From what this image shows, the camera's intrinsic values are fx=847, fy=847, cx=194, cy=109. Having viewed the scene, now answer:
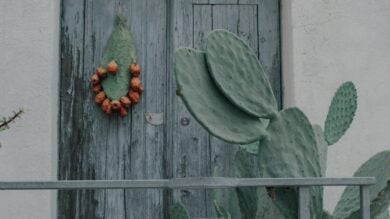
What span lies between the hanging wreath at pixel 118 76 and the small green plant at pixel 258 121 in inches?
70.4

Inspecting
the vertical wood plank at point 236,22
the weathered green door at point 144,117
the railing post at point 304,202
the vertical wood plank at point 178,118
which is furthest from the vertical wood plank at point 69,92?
the railing post at point 304,202

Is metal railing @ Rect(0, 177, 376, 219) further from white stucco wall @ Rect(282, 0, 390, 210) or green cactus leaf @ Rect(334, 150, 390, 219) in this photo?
white stucco wall @ Rect(282, 0, 390, 210)

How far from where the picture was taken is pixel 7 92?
3957 millimetres

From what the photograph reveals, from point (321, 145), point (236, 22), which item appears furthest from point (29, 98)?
point (321, 145)

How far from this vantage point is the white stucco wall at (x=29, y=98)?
389cm

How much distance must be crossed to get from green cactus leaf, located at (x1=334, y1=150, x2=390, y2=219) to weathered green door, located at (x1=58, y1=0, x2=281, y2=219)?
1.71 metres

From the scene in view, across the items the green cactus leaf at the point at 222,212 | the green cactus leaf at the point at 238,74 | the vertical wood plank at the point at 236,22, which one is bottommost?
the green cactus leaf at the point at 222,212

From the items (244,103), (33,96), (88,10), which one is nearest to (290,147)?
(244,103)

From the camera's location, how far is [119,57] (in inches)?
168

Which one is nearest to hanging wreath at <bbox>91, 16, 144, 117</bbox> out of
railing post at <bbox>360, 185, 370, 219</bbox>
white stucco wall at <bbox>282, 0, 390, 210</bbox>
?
white stucco wall at <bbox>282, 0, 390, 210</bbox>

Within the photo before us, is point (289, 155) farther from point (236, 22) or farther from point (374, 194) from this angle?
point (236, 22)

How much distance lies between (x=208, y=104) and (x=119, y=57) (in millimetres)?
2060

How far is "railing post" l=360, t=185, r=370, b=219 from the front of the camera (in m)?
2.32

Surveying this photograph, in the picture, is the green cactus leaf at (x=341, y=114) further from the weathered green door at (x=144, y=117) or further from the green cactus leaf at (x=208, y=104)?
the weathered green door at (x=144, y=117)
